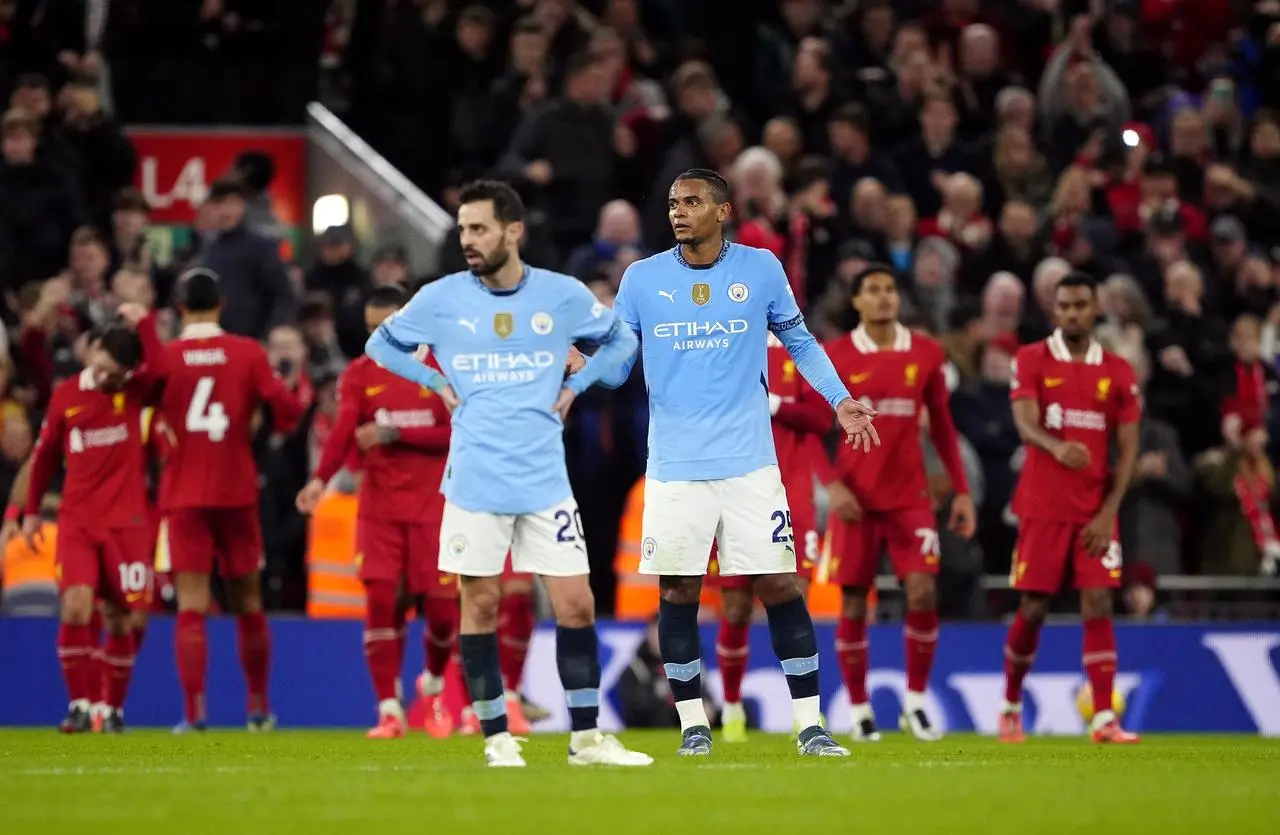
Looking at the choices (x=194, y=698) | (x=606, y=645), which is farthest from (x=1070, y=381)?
(x=194, y=698)

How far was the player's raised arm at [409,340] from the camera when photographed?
33.3 feet

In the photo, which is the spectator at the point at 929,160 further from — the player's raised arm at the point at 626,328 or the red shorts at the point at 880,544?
the player's raised arm at the point at 626,328

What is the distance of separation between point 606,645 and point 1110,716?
4346mm

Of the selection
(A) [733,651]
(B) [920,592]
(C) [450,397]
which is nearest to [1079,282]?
(B) [920,592]

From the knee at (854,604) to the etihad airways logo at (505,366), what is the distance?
15.3 feet

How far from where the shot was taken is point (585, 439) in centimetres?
1808

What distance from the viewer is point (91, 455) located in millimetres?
14641

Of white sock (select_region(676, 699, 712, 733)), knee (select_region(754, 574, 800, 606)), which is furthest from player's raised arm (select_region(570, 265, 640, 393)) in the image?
white sock (select_region(676, 699, 712, 733))

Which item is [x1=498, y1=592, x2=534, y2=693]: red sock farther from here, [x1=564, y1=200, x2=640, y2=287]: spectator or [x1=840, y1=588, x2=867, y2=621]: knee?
[x1=564, y1=200, x2=640, y2=287]: spectator

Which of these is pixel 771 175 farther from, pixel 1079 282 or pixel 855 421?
pixel 855 421

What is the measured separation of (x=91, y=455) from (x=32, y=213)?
206 inches

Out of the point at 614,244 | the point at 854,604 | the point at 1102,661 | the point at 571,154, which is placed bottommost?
the point at 1102,661

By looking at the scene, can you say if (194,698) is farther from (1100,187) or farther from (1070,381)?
(1100,187)

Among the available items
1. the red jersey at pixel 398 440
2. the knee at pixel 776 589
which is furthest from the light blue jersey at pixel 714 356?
the red jersey at pixel 398 440
